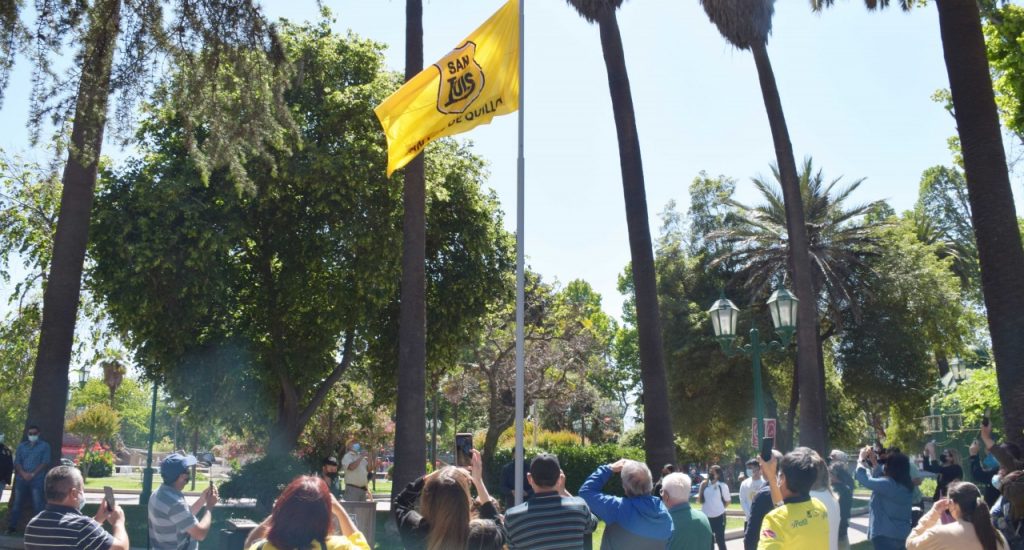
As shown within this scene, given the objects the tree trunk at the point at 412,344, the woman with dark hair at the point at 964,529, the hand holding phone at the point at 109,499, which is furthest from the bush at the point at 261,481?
the woman with dark hair at the point at 964,529

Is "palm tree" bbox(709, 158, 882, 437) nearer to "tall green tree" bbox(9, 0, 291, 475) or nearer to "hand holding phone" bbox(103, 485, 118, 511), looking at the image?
"tall green tree" bbox(9, 0, 291, 475)

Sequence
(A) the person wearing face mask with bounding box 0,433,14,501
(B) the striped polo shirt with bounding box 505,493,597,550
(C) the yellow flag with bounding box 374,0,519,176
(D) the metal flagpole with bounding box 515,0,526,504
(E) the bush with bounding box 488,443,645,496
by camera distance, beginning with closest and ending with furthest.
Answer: (B) the striped polo shirt with bounding box 505,493,597,550
(D) the metal flagpole with bounding box 515,0,526,504
(C) the yellow flag with bounding box 374,0,519,176
(A) the person wearing face mask with bounding box 0,433,14,501
(E) the bush with bounding box 488,443,645,496

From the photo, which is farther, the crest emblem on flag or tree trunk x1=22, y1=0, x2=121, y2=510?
tree trunk x1=22, y1=0, x2=121, y2=510

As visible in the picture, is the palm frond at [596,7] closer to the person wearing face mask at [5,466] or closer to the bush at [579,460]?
the person wearing face mask at [5,466]

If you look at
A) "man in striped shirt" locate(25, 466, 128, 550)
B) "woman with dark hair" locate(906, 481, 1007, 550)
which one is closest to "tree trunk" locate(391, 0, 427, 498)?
"man in striped shirt" locate(25, 466, 128, 550)

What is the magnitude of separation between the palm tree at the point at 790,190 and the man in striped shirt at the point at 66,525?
1604 centimetres

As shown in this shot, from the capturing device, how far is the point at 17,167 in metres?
28.7

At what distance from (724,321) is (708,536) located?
8416 millimetres

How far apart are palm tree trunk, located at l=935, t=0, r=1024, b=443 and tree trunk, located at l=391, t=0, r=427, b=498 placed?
860 cm

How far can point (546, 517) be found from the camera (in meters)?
5.35

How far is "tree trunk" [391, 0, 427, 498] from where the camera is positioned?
15.0 metres

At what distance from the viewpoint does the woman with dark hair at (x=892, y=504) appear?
325 inches

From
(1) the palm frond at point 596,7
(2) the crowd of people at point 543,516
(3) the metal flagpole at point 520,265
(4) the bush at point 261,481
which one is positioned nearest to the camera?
(2) the crowd of people at point 543,516

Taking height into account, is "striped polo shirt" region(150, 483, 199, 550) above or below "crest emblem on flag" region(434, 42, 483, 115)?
below
